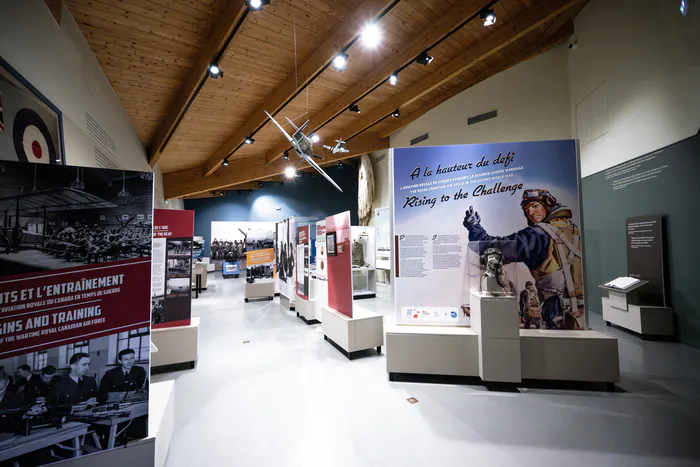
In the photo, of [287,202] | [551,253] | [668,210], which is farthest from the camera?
[287,202]

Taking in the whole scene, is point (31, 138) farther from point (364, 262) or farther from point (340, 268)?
point (364, 262)

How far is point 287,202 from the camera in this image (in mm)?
17734

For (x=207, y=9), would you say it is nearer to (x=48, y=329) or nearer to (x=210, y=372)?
(x=48, y=329)

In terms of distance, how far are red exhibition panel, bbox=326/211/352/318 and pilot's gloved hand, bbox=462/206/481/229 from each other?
1.66 metres

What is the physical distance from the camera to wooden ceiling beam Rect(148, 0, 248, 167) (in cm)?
387

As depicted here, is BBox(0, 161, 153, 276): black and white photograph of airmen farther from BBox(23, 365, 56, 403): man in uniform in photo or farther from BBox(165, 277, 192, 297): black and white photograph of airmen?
BBox(165, 277, 192, 297): black and white photograph of airmen

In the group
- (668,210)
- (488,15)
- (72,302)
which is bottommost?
(72,302)

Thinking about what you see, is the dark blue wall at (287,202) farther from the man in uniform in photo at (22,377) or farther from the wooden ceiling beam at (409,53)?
the man in uniform in photo at (22,377)

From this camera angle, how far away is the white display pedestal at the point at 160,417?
189cm

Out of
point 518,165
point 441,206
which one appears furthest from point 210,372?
point 518,165

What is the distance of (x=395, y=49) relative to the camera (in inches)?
238

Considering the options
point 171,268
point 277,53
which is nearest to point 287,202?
point 277,53

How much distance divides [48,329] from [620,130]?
789 centimetres

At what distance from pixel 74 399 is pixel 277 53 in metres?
5.48
